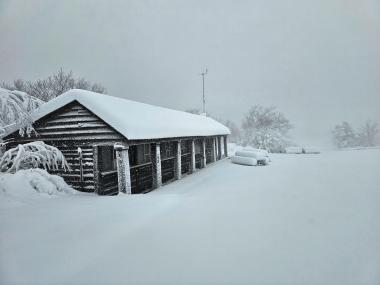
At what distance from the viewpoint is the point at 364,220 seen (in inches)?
204

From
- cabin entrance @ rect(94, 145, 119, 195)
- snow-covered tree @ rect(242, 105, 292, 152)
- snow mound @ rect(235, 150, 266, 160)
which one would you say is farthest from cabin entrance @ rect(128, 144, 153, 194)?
snow-covered tree @ rect(242, 105, 292, 152)

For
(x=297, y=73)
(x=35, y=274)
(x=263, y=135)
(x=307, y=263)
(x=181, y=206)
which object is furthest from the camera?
(x=297, y=73)

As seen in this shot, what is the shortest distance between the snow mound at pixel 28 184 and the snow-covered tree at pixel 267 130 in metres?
35.9

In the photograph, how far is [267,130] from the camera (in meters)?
41.8

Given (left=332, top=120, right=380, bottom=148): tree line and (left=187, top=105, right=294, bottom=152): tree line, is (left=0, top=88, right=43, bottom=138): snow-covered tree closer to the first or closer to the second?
(left=187, top=105, right=294, bottom=152): tree line

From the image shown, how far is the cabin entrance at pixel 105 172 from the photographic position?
30.0ft

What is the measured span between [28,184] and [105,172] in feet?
9.55

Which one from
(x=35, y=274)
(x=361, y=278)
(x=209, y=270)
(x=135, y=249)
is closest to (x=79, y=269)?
(x=35, y=274)

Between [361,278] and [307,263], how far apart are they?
0.65 meters

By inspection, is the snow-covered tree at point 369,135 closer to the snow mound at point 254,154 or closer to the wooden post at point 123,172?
the snow mound at point 254,154

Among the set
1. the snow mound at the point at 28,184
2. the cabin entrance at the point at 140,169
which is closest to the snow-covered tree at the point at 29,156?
the snow mound at the point at 28,184

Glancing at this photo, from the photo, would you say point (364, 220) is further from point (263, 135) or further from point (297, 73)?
point (297, 73)

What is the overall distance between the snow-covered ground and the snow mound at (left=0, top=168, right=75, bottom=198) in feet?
2.06

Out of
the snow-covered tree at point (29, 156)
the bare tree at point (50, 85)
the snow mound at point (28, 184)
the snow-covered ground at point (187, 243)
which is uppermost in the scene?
the bare tree at point (50, 85)
